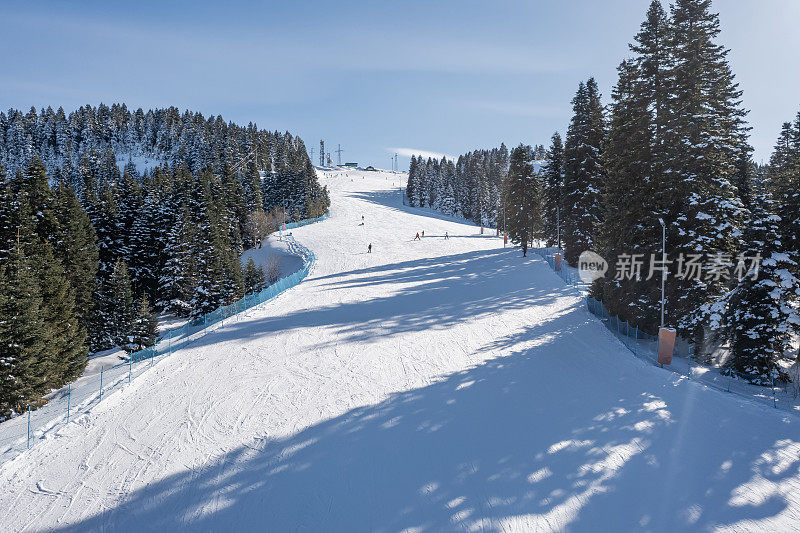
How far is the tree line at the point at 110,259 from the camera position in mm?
21875

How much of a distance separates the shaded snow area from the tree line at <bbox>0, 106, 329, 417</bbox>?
997 cm

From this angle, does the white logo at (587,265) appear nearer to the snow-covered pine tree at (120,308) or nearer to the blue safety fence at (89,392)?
the blue safety fence at (89,392)

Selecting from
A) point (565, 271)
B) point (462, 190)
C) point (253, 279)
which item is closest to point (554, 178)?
point (565, 271)

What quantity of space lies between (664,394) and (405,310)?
14.7 m

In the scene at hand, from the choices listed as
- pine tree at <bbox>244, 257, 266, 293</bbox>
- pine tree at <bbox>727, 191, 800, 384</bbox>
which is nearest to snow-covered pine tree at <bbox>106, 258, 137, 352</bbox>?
pine tree at <bbox>244, 257, 266, 293</bbox>

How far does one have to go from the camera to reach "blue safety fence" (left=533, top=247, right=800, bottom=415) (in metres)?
15.7

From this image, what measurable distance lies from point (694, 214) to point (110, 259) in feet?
171

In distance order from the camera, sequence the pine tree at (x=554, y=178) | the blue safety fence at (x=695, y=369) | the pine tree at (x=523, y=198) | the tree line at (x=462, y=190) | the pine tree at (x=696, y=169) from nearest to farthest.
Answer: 1. the blue safety fence at (x=695, y=369)
2. the pine tree at (x=696, y=169)
3. the pine tree at (x=554, y=178)
4. the pine tree at (x=523, y=198)
5. the tree line at (x=462, y=190)

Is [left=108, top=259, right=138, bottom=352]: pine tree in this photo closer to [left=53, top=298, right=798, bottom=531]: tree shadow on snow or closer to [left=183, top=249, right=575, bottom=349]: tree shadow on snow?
[left=183, top=249, right=575, bottom=349]: tree shadow on snow

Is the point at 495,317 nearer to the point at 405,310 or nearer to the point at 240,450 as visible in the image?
the point at 405,310

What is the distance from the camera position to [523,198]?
44.6 m

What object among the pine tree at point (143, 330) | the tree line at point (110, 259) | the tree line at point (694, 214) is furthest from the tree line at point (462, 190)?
the pine tree at point (143, 330)

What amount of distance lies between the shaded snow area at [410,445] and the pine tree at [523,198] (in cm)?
2472

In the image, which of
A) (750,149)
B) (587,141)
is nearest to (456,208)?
(587,141)
